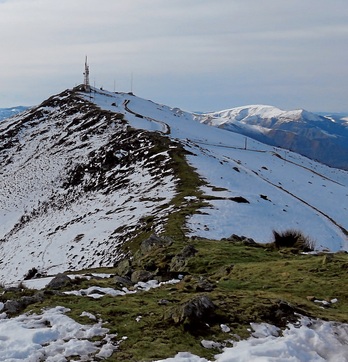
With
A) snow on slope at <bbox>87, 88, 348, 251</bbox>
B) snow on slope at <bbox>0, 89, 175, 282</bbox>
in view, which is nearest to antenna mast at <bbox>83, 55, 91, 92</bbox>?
snow on slope at <bbox>0, 89, 175, 282</bbox>

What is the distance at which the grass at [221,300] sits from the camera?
920 cm

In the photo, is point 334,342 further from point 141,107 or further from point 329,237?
point 141,107

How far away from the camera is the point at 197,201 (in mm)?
36406

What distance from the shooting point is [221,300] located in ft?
36.9

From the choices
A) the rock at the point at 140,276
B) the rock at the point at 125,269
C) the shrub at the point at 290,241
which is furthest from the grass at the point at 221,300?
the shrub at the point at 290,241

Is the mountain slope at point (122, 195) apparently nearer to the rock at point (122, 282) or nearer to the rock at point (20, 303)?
the rock at point (122, 282)

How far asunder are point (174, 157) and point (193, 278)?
137 feet

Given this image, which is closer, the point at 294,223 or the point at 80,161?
the point at 294,223

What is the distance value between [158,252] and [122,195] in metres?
28.1

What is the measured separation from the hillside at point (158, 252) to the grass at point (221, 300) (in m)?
0.05

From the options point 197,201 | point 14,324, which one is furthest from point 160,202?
point 14,324

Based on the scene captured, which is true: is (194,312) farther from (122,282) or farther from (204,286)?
(122,282)

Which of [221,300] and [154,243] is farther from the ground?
[221,300]

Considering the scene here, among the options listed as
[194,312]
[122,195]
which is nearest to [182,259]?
[194,312]
